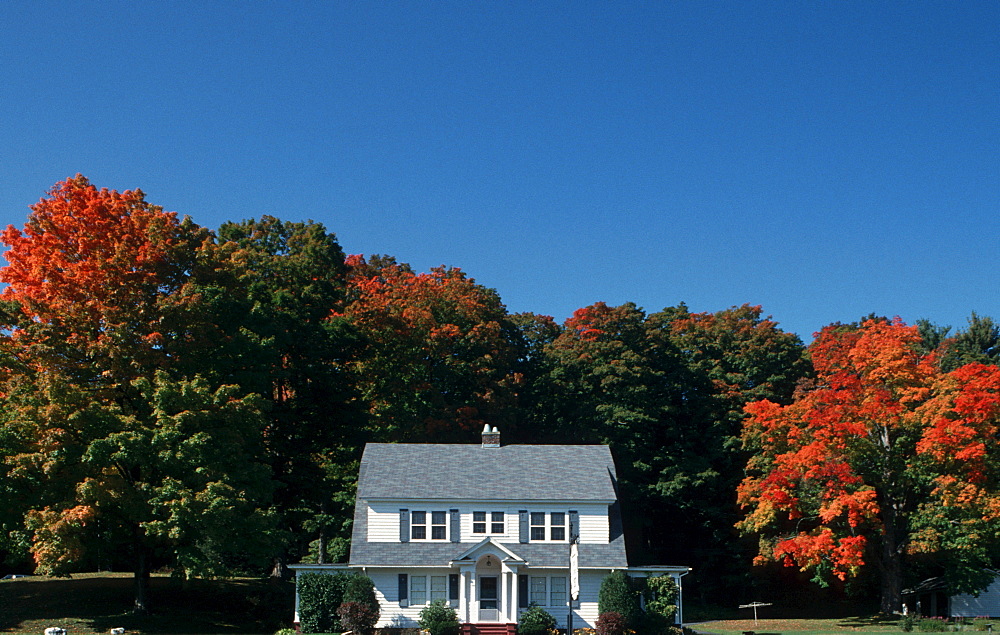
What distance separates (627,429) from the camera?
54.8m

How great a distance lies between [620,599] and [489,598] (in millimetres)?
5383

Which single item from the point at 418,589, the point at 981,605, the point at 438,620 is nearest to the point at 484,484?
the point at 418,589

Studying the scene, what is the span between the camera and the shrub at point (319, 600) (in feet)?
120

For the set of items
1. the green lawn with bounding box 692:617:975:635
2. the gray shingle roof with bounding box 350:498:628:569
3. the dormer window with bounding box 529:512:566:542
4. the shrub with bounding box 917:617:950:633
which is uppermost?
the dormer window with bounding box 529:512:566:542

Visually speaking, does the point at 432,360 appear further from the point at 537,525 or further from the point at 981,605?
the point at 981,605

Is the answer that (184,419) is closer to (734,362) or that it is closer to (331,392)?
(331,392)

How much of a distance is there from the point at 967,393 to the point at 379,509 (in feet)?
86.1

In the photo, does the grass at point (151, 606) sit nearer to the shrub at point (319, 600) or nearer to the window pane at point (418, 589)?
the shrub at point (319, 600)

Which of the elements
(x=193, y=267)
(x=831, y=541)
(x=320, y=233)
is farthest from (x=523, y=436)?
(x=193, y=267)

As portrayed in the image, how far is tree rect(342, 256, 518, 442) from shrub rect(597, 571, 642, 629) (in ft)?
52.7

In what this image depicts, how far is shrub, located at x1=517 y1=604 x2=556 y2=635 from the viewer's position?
36.3 meters

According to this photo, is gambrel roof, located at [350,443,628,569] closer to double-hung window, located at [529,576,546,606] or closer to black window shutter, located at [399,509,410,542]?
black window shutter, located at [399,509,410,542]

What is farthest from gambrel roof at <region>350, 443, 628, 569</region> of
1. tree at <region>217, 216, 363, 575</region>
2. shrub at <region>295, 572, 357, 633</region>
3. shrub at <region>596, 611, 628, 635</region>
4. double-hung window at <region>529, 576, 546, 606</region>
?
tree at <region>217, 216, 363, 575</region>

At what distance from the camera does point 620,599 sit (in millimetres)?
36719
